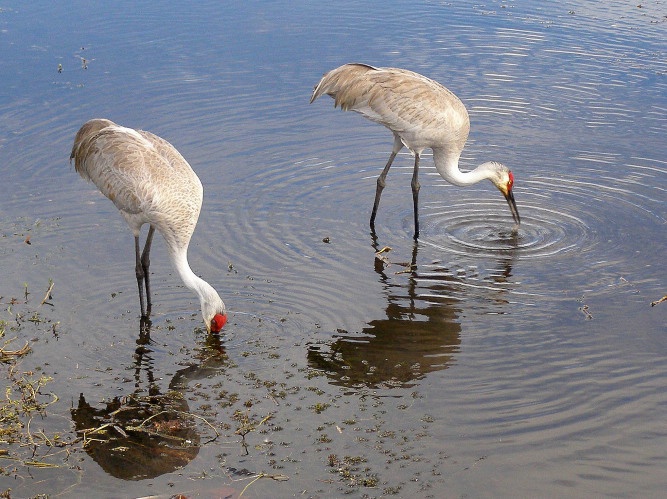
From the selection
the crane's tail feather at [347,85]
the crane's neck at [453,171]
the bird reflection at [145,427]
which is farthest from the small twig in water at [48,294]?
the crane's neck at [453,171]

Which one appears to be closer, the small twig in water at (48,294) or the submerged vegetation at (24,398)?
the submerged vegetation at (24,398)

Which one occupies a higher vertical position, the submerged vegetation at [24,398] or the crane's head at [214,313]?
the crane's head at [214,313]

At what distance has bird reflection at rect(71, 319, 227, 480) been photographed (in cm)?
583

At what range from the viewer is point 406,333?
769 centimetres

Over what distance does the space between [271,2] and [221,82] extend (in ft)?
14.4

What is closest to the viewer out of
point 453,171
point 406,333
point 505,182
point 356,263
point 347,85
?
point 406,333

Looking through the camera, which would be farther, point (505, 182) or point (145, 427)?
point (505, 182)

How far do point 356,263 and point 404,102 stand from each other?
1795mm

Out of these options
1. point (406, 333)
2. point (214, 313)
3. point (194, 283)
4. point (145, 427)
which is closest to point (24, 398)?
A: point (145, 427)

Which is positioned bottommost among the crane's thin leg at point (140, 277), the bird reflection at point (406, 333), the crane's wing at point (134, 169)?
the bird reflection at point (406, 333)

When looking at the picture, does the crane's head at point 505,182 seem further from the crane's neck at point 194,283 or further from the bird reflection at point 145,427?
the bird reflection at point 145,427

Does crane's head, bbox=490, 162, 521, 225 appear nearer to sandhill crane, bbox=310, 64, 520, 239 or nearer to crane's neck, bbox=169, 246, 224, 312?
sandhill crane, bbox=310, 64, 520, 239

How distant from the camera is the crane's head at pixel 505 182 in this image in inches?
373

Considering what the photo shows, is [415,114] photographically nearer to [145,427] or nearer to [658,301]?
[658,301]
